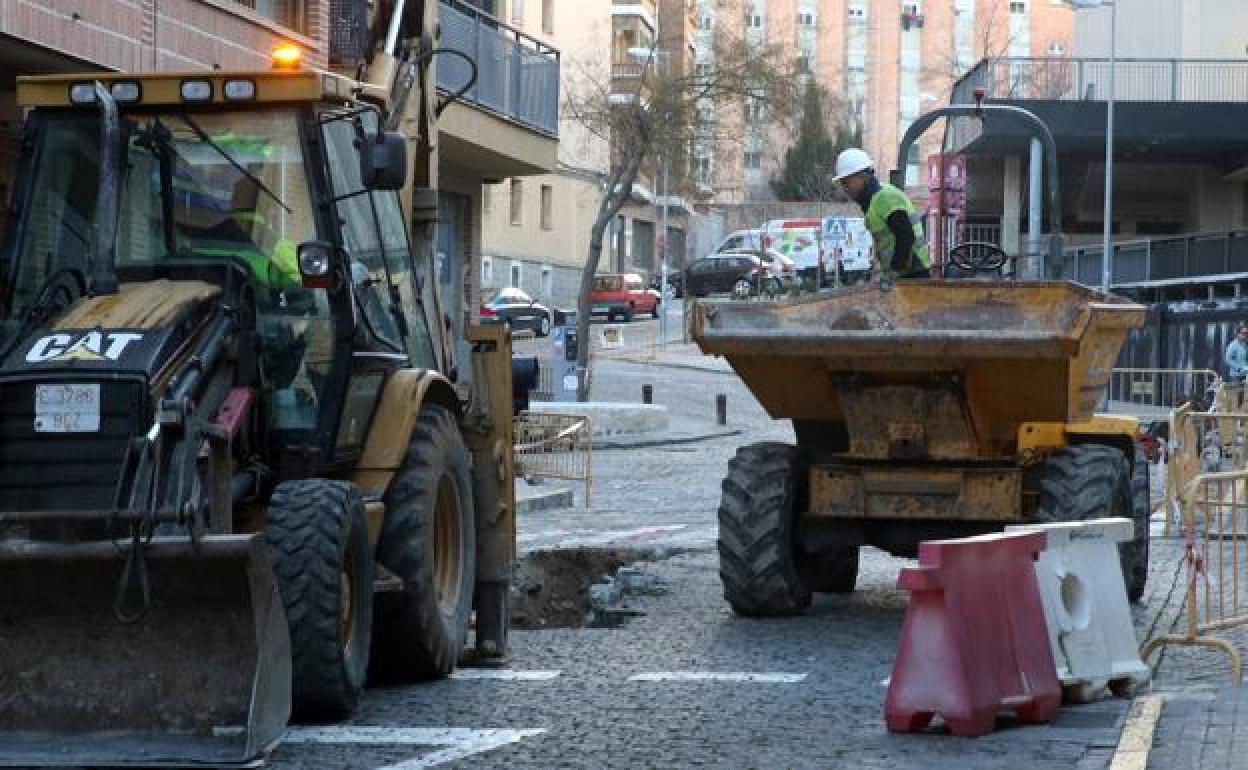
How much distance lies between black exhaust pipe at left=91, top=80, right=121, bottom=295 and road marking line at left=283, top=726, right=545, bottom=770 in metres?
1.99

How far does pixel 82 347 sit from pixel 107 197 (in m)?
1.14

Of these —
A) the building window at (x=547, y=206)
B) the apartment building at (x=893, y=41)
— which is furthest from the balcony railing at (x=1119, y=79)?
the apartment building at (x=893, y=41)

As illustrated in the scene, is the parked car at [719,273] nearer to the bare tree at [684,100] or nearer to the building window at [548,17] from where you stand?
the building window at [548,17]

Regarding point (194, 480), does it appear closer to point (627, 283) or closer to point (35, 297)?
point (35, 297)

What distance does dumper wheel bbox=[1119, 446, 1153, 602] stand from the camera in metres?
13.8

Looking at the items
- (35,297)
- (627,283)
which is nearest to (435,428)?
(35,297)

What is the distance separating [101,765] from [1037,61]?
45.3 metres

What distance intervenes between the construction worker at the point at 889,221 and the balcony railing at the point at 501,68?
1564cm

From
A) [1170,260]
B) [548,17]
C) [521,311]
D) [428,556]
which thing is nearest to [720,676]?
[428,556]

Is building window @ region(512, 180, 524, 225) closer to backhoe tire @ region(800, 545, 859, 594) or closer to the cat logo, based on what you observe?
backhoe tire @ region(800, 545, 859, 594)

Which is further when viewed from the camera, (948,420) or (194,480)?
(948,420)

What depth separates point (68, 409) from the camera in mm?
8852

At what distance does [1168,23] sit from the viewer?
56688mm

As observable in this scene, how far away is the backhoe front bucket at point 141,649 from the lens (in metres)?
8.39
